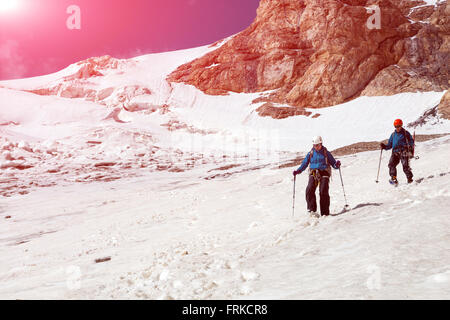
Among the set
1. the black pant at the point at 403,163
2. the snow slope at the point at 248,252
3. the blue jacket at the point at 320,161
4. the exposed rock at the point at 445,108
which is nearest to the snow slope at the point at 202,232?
the snow slope at the point at 248,252

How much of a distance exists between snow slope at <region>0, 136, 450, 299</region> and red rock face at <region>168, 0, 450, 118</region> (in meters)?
57.0

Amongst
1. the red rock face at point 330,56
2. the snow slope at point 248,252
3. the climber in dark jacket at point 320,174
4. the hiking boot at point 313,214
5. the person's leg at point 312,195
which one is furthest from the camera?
the red rock face at point 330,56

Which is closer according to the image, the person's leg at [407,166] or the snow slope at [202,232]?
the snow slope at [202,232]

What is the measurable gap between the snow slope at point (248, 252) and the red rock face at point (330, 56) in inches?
2245

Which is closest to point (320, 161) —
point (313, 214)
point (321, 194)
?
point (321, 194)

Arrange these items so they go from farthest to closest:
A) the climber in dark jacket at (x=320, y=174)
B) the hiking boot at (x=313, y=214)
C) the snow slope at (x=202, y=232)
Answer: the climber in dark jacket at (x=320, y=174), the hiking boot at (x=313, y=214), the snow slope at (x=202, y=232)

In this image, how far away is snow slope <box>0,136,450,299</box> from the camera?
3805 mm

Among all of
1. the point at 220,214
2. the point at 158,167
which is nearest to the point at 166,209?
the point at 220,214

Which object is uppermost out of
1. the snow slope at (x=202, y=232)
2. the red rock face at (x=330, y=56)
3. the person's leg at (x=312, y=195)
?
the red rock face at (x=330, y=56)

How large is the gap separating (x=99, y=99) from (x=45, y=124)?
103 ft

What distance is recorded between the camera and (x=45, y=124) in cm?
5306

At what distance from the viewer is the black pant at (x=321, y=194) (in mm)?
7688

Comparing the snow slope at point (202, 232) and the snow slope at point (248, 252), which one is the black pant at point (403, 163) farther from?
the snow slope at point (248, 252)
